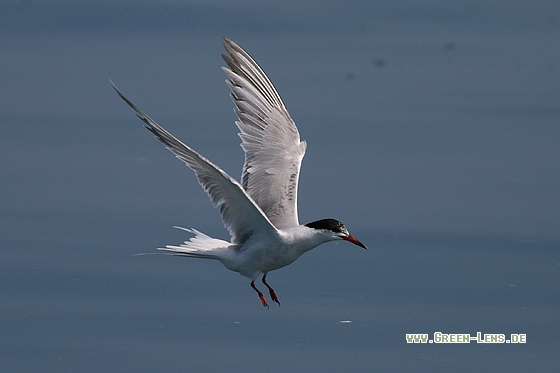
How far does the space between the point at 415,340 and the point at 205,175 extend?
215 cm

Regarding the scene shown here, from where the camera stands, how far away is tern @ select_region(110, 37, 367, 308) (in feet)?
26.7

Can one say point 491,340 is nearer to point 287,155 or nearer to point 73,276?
point 287,155

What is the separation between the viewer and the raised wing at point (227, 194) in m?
7.69

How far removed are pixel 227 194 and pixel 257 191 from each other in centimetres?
103

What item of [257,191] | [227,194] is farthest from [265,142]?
[227,194]

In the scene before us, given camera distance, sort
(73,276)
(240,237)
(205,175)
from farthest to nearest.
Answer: (73,276), (240,237), (205,175)

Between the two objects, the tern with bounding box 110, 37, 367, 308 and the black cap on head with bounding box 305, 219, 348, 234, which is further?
the black cap on head with bounding box 305, 219, 348, 234

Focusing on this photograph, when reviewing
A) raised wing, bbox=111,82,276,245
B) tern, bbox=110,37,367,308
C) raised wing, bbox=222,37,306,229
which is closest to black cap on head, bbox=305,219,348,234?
tern, bbox=110,37,367,308

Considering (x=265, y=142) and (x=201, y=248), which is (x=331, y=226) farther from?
(x=265, y=142)

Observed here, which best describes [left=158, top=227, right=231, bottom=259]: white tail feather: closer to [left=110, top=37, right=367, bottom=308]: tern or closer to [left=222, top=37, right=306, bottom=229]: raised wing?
[left=110, top=37, right=367, bottom=308]: tern

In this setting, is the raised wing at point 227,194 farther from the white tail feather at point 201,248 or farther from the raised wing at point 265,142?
the raised wing at point 265,142

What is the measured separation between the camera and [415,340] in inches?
344

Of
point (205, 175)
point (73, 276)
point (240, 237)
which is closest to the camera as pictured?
point (205, 175)

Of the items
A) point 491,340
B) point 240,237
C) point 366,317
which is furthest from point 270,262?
point 491,340
